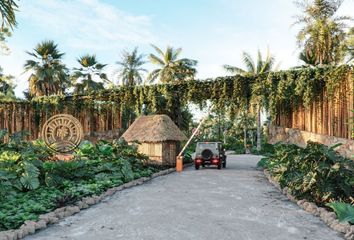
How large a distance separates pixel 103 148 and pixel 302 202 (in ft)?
27.3

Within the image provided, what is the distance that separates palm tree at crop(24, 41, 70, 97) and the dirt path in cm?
2221

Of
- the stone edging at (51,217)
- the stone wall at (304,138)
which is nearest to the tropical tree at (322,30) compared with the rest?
the stone wall at (304,138)

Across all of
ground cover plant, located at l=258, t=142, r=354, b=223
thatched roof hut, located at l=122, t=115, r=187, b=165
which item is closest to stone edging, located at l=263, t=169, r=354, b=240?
ground cover plant, located at l=258, t=142, r=354, b=223

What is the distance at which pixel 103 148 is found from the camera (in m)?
14.2

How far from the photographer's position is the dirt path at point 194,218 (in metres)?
6.06

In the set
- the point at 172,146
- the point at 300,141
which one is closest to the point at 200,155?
the point at 172,146

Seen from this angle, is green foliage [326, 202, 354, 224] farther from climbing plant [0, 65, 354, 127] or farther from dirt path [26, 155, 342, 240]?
climbing plant [0, 65, 354, 127]

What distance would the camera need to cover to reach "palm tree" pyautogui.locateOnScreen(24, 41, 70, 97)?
3009cm

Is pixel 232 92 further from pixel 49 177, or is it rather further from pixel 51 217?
pixel 51 217

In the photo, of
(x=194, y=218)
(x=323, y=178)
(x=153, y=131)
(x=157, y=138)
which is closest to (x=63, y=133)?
(x=153, y=131)

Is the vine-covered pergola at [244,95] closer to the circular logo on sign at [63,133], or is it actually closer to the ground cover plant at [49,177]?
the circular logo on sign at [63,133]

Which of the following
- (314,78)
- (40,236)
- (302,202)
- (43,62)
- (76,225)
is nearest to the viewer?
(40,236)

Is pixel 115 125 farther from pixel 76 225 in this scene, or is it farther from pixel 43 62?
pixel 76 225

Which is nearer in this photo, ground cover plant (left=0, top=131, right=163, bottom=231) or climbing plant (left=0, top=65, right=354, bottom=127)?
ground cover plant (left=0, top=131, right=163, bottom=231)
